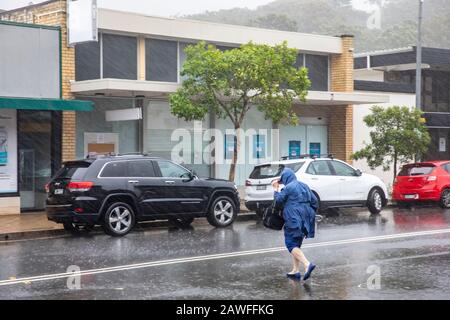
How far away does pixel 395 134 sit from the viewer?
24.4 m

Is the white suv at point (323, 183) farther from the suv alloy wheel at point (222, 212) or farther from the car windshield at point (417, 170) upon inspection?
the car windshield at point (417, 170)

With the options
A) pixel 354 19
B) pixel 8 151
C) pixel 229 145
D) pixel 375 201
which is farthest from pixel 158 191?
pixel 354 19

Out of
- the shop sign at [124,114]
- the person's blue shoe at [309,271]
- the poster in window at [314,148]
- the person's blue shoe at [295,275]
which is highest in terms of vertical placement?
the shop sign at [124,114]

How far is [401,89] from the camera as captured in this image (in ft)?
96.9

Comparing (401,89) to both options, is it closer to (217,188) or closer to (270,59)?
(270,59)

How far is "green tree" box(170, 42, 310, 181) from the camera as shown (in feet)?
64.5

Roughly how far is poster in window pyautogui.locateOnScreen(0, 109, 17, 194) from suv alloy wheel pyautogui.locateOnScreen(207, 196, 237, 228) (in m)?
5.62

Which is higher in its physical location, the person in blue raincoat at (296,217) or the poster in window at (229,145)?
the poster in window at (229,145)

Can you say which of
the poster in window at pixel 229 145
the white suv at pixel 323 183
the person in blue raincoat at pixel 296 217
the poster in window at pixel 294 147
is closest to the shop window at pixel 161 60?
the poster in window at pixel 229 145

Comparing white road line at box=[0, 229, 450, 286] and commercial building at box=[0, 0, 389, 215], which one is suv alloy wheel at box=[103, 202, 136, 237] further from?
commercial building at box=[0, 0, 389, 215]

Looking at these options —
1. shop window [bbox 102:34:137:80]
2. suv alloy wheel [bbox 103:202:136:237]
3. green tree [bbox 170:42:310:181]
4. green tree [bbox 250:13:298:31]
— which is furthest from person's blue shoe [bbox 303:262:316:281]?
green tree [bbox 250:13:298:31]

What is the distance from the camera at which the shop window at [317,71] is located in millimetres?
26547

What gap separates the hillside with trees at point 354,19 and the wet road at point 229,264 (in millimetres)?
60265
